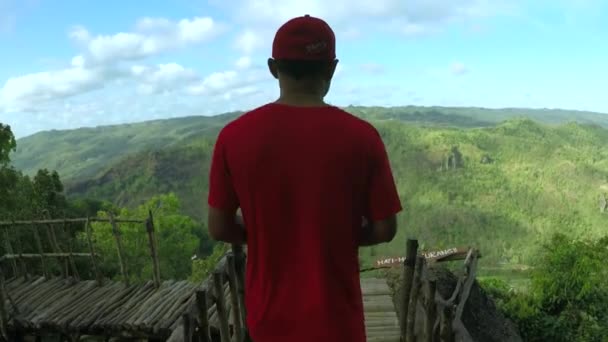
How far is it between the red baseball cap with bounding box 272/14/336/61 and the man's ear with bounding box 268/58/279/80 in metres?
0.06

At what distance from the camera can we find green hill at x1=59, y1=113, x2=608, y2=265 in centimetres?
8306

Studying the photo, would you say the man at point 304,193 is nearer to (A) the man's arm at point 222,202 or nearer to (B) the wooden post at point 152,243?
(A) the man's arm at point 222,202

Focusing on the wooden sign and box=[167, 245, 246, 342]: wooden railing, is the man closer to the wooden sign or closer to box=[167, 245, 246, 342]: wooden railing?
box=[167, 245, 246, 342]: wooden railing

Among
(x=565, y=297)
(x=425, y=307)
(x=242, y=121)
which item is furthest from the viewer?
(x=565, y=297)

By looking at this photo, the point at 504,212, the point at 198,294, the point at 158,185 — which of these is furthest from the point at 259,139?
the point at 504,212

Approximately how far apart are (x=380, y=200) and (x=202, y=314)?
2022mm

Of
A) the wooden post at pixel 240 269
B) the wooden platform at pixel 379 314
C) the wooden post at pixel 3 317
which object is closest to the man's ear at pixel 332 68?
the wooden post at pixel 240 269

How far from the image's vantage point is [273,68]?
1742 millimetres

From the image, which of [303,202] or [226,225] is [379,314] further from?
[303,202]

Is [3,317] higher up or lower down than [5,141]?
lower down

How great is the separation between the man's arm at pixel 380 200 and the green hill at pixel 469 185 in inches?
2630

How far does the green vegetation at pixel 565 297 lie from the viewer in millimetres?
15859

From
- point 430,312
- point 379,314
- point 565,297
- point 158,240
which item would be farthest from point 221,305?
point 158,240

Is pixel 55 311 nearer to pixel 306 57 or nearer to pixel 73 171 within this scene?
pixel 306 57
